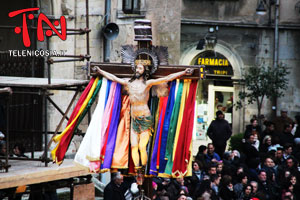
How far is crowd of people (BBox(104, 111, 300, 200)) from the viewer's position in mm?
16641

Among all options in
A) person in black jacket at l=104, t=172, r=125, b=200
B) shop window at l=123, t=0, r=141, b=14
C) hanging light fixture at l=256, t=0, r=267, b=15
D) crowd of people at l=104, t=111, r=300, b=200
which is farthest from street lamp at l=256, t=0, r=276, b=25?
person in black jacket at l=104, t=172, r=125, b=200

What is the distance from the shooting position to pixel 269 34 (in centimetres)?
3145

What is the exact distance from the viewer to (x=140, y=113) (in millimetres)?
12008

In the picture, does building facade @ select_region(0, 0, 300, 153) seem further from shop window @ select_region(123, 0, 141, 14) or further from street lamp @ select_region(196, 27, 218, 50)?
shop window @ select_region(123, 0, 141, 14)

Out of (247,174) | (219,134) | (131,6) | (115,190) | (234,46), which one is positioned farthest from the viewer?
(234,46)

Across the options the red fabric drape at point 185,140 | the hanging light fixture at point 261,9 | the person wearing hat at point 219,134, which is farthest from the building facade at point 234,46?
the red fabric drape at point 185,140

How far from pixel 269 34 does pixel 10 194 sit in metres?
19.4

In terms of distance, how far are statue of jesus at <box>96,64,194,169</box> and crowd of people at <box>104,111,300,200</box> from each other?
370 cm

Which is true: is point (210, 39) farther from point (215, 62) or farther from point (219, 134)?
point (219, 134)

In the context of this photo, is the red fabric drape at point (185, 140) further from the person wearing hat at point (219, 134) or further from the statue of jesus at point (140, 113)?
the person wearing hat at point (219, 134)

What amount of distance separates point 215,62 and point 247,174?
13152 mm

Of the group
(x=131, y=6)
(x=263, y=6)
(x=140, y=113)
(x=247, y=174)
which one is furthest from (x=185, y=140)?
(x=263, y=6)

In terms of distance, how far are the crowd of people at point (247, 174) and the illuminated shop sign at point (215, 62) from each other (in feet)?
30.2

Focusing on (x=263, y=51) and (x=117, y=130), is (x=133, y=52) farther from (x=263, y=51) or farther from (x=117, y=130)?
(x=263, y=51)
